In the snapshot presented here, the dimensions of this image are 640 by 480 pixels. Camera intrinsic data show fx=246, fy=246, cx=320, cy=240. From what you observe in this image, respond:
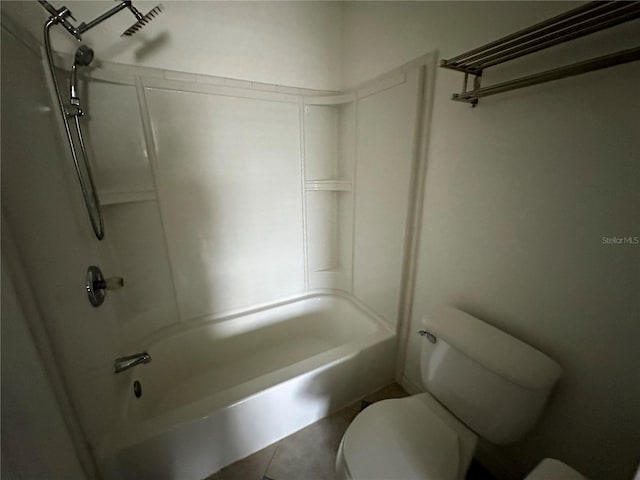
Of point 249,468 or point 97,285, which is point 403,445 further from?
point 97,285

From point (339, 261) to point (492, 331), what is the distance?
3.84 feet

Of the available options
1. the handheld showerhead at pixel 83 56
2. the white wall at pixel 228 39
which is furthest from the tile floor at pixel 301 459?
the white wall at pixel 228 39

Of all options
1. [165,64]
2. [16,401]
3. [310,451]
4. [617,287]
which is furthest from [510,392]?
[165,64]

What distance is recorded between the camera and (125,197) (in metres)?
1.23

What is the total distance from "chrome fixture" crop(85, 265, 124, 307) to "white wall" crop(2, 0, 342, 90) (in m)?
0.90

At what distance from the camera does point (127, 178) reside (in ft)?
4.13

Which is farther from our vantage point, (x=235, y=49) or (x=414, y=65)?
(x=235, y=49)

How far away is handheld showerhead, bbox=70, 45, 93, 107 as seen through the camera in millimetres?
917

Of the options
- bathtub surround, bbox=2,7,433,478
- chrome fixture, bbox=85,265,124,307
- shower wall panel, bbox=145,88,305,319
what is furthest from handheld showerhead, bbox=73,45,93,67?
chrome fixture, bbox=85,265,124,307

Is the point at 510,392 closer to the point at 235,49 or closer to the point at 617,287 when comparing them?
the point at 617,287

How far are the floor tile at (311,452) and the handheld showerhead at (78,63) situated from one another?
5.63 feet

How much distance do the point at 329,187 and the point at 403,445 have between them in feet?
4.61

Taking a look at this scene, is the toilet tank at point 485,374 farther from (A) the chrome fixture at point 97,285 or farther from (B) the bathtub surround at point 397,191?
(A) the chrome fixture at point 97,285

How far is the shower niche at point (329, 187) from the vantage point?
5.34ft
